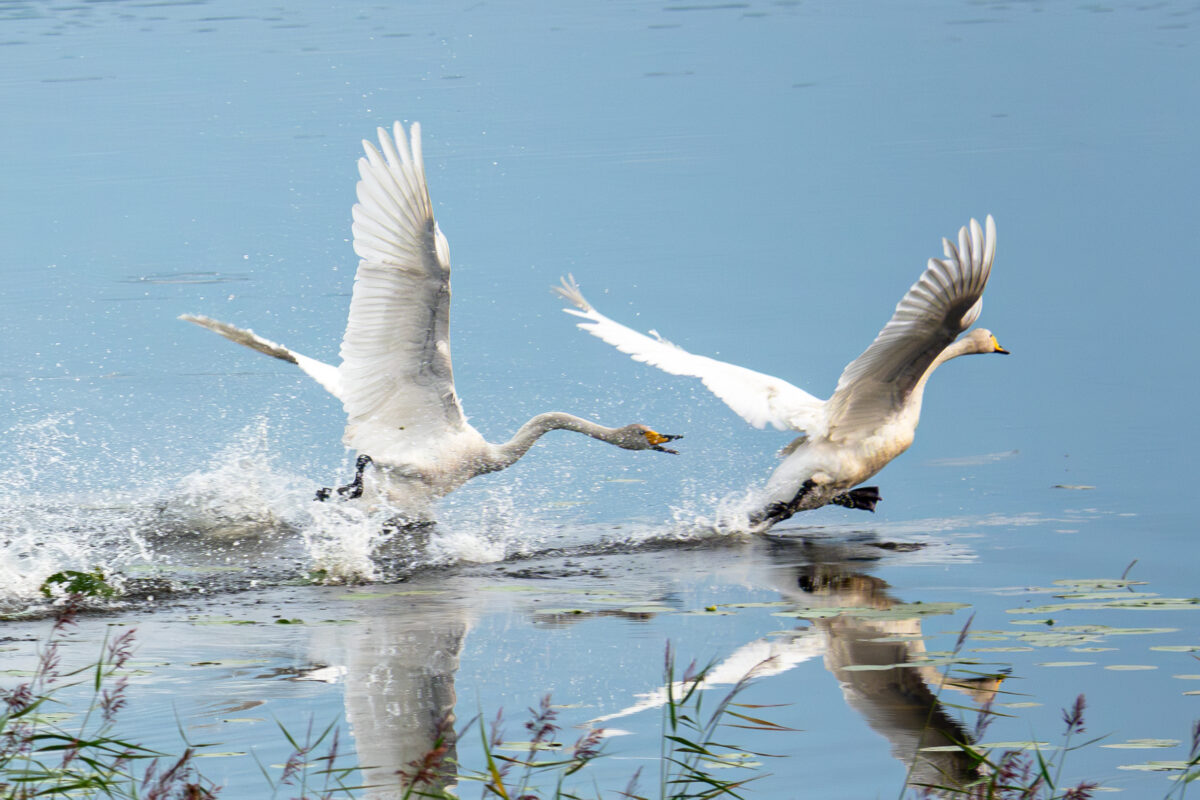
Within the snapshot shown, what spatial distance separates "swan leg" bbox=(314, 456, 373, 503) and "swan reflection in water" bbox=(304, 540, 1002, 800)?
6.06 ft

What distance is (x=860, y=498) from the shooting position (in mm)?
9945

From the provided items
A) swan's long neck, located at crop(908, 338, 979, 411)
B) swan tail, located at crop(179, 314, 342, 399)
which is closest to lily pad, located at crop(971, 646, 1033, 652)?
swan's long neck, located at crop(908, 338, 979, 411)

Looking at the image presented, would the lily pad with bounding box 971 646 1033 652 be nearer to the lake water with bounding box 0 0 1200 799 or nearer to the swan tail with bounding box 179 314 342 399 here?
the lake water with bounding box 0 0 1200 799

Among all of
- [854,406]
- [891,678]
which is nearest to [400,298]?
[854,406]

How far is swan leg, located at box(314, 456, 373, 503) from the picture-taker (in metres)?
9.92

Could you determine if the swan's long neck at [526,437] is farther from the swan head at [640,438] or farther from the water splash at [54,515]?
the water splash at [54,515]

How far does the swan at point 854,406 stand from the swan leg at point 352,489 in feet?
6.50

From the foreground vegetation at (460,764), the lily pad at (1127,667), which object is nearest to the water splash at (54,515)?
the foreground vegetation at (460,764)

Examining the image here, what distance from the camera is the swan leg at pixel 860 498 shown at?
9930mm

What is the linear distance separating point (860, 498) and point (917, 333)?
1329 millimetres

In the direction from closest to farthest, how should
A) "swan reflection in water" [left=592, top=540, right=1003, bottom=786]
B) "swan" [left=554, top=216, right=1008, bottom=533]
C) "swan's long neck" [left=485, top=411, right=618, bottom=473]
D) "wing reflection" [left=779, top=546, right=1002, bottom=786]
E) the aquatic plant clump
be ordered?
the aquatic plant clump < "wing reflection" [left=779, top=546, right=1002, bottom=786] < "swan reflection in water" [left=592, top=540, right=1003, bottom=786] < "swan" [left=554, top=216, right=1008, bottom=533] < "swan's long neck" [left=485, top=411, right=618, bottom=473]

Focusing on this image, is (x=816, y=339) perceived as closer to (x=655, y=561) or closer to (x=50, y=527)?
(x=655, y=561)

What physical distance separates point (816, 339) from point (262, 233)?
626 centimetres

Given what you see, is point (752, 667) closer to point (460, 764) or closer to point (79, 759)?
point (460, 764)
